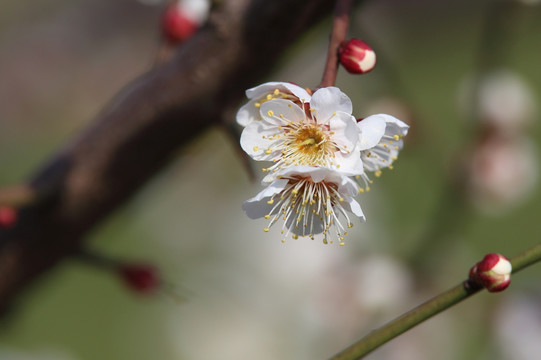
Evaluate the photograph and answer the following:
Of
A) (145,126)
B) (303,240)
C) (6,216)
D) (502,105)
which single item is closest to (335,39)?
(145,126)

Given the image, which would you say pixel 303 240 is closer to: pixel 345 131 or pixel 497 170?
pixel 497 170

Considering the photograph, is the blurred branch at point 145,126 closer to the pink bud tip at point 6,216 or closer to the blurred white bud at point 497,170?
the pink bud tip at point 6,216

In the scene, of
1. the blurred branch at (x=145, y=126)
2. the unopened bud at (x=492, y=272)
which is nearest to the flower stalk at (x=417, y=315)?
the unopened bud at (x=492, y=272)

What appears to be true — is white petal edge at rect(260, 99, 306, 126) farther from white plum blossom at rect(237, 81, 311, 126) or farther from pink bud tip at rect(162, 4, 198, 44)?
pink bud tip at rect(162, 4, 198, 44)

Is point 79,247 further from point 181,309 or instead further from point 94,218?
point 181,309

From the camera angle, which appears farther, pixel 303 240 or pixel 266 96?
pixel 303 240

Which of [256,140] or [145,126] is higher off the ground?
[145,126]

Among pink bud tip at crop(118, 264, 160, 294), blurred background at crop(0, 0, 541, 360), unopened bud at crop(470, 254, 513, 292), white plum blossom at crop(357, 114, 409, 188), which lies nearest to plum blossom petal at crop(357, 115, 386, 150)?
white plum blossom at crop(357, 114, 409, 188)

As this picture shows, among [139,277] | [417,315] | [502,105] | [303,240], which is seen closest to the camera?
[417,315]
